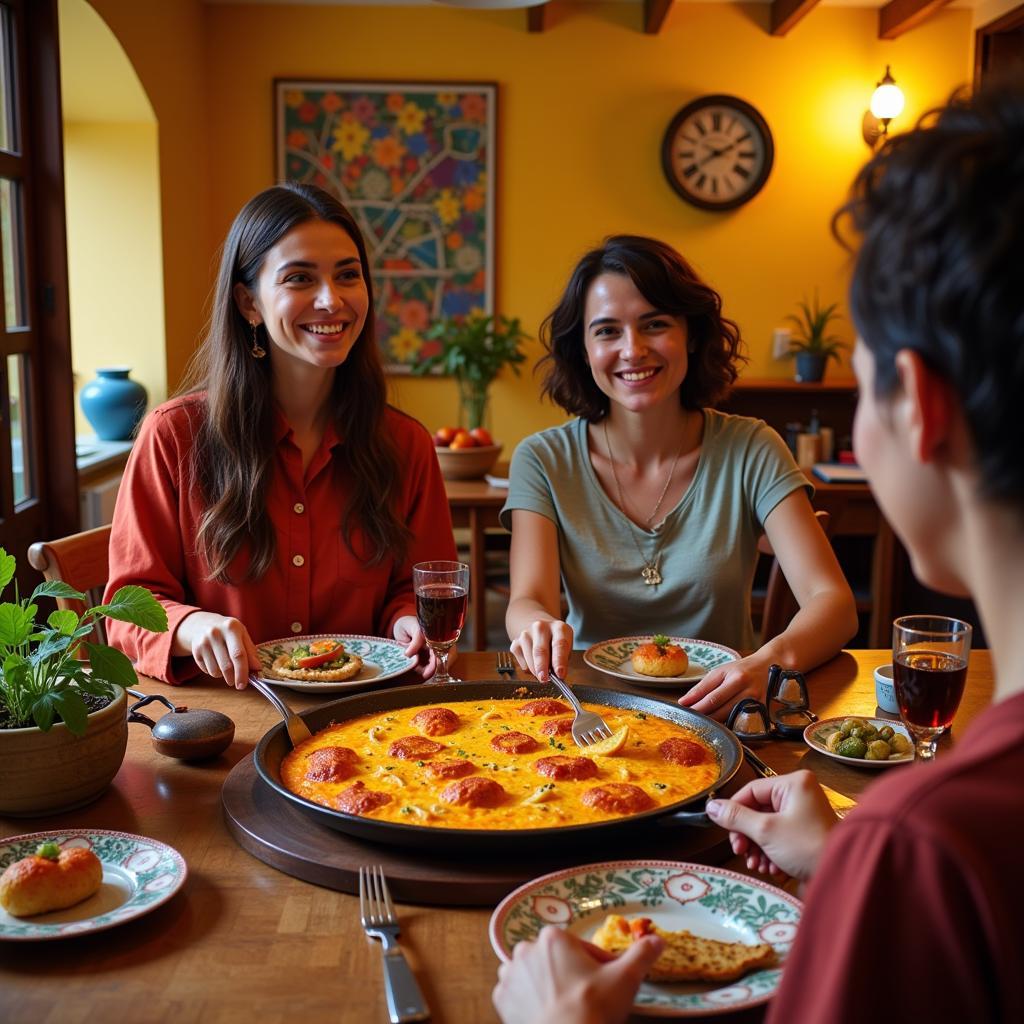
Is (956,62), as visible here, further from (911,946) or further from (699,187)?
(911,946)

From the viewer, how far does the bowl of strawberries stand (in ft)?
14.9

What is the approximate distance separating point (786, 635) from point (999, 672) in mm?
1106

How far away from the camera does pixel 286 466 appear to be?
225cm

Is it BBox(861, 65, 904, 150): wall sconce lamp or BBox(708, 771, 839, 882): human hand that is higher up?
BBox(861, 65, 904, 150): wall sconce lamp

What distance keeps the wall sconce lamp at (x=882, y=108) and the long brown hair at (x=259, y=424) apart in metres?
4.56

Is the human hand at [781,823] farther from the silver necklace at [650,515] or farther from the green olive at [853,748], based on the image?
the silver necklace at [650,515]

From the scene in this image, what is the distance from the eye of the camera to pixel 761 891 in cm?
109

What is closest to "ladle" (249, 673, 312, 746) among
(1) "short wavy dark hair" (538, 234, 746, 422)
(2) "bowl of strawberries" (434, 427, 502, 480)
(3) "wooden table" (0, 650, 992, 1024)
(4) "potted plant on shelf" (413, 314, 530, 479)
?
(3) "wooden table" (0, 650, 992, 1024)

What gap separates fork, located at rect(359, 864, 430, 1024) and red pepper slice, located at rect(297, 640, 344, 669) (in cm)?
66

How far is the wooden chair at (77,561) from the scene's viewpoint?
211 centimetres

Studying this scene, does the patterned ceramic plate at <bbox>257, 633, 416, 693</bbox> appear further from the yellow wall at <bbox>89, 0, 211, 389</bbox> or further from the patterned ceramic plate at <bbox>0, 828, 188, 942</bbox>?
the yellow wall at <bbox>89, 0, 211, 389</bbox>

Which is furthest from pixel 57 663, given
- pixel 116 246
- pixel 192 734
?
pixel 116 246

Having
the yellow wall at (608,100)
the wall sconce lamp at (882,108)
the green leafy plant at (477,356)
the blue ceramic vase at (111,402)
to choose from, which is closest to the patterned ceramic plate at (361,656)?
the blue ceramic vase at (111,402)

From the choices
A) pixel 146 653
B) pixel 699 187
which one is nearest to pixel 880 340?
pixel 146 653
